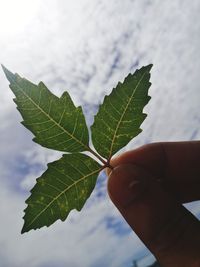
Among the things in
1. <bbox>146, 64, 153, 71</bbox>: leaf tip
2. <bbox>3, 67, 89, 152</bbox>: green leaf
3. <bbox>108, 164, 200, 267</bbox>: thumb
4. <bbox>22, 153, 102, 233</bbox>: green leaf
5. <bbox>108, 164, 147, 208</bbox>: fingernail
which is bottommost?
<bbox>108, 164, 200, 267</bbox>: thumb

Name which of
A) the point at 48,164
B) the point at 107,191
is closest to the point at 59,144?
the point at 48,164

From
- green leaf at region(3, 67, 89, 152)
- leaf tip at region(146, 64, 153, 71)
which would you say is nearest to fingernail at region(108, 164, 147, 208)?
green leaf at region(3, 67, 89, 152)

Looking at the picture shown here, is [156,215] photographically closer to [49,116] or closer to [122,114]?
[122,114]

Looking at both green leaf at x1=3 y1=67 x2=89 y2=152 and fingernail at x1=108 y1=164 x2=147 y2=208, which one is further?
fingernail at x1=108 y1=164 x2=147 y2=208

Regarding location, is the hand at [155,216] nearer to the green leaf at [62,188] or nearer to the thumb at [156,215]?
the thumb at [156,215]

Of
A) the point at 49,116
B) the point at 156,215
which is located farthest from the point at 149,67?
the point at 156,215

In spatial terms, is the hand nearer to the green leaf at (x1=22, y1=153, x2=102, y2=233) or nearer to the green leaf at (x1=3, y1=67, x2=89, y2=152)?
the green leaf at (x1=22, y1=153, x2=102, y2=233)
